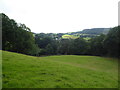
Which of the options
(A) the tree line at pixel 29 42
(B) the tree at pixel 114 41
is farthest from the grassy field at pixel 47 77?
(A) the tree line at pixel 29 42

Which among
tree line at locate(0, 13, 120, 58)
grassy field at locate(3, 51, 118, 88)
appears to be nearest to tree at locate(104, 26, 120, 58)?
tree line at locate(0, 13, 120, 58)

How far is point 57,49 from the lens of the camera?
59312mm

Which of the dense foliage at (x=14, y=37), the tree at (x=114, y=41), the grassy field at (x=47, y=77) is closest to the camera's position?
the grassy field at (x=47, y=77)

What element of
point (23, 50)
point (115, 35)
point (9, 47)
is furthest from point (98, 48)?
point (9, 47)

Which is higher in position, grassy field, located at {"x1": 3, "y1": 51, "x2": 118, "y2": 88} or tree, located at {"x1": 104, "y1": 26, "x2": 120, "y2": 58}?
tree, located at {"x1": 104, "y1": 26, "x2": 120, "y2": 58}

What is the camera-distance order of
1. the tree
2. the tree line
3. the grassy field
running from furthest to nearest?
1. the tree line
2. the tree
3. the grassy field

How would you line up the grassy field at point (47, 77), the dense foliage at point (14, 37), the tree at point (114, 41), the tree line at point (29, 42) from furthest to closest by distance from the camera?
the dense foliage at point (14, 37)
the tree line at point (29, 42)
the tree at point (114, 41)
the grassy field at point (47, 77)

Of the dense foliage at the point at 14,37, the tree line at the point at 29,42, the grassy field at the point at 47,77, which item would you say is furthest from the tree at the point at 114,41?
the dense foliage at the point at 14,37

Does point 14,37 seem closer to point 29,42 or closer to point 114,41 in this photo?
point 29,42

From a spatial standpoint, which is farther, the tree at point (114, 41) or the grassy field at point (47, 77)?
the tree at point (114, 41)

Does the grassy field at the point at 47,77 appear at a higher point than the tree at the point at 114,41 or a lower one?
lower

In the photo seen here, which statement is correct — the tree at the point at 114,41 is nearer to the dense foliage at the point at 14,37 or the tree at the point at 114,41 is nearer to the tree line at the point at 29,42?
the tree line at the point at 29,42

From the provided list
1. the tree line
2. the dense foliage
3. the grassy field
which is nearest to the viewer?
the grassy field

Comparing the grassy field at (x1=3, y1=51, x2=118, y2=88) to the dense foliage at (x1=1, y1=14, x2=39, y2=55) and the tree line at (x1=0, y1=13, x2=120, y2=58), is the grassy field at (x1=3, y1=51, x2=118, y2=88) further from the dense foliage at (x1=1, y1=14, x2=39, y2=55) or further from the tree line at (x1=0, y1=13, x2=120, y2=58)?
the dense foliage at (x1=1, y1=14, x2=39, y2=55)
